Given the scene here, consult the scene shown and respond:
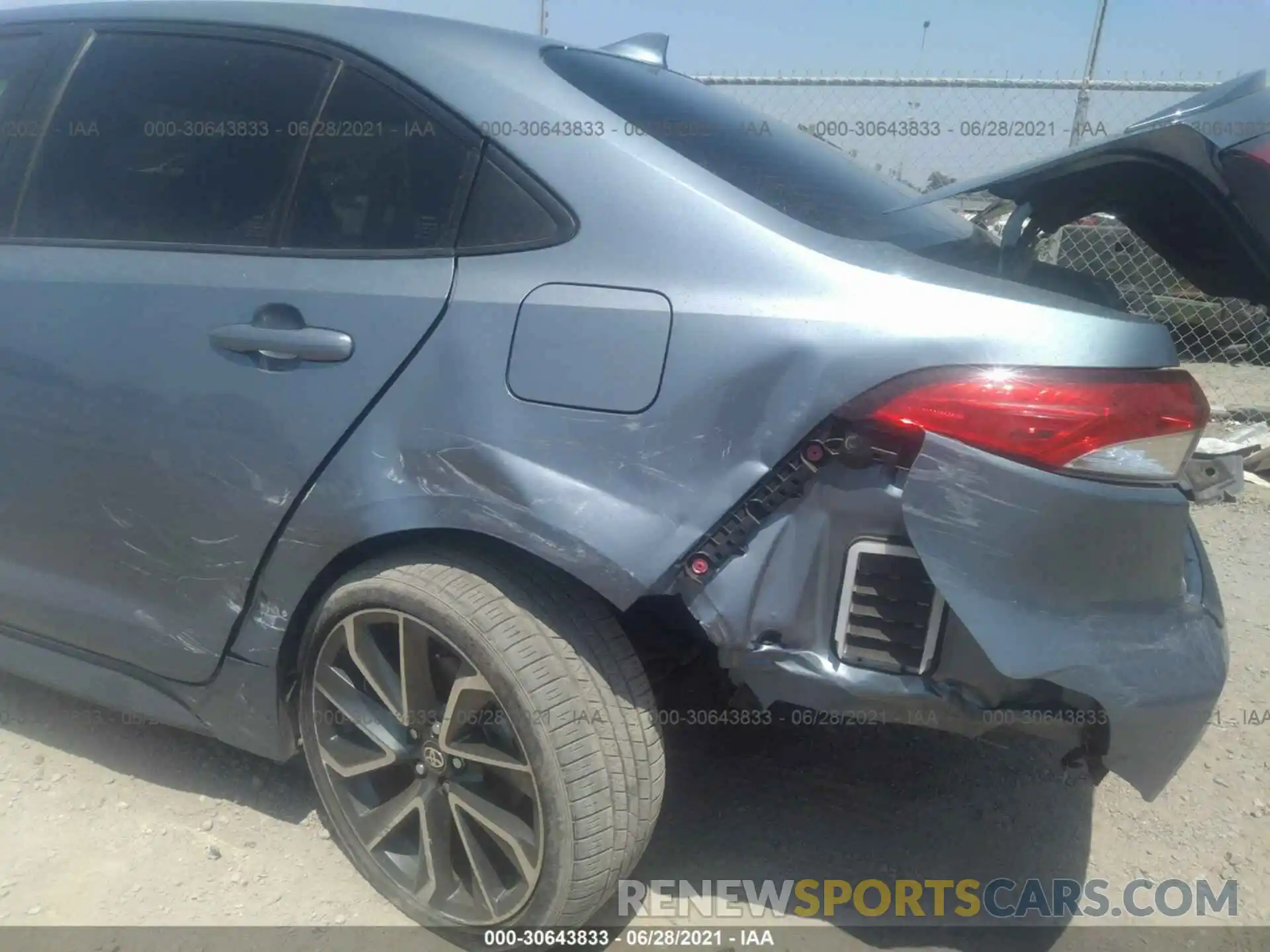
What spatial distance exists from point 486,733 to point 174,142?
1.50 m

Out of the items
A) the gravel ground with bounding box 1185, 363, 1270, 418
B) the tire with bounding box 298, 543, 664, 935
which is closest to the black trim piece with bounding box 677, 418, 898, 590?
the tire with bounding box 298, 543, 664, 935

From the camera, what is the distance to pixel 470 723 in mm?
1954

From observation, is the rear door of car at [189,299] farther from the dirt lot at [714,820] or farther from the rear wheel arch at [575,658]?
the dirt lot at [714,820]

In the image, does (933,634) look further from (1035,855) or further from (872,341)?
(1035,855)

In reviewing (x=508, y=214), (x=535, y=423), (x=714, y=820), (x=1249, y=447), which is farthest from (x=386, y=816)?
(x=1249, y=447)

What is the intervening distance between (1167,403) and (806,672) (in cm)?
73

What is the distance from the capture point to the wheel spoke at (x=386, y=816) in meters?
2.07

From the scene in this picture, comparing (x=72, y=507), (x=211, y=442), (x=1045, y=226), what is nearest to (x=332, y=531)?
(x=211, y=442)

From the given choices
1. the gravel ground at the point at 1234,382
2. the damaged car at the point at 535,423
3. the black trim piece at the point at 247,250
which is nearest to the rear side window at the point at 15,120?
the damaged car at the point at 535,423

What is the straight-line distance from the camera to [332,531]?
6.35 feet

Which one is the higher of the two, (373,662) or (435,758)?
(373,662)

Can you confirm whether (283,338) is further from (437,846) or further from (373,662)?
(437,846)

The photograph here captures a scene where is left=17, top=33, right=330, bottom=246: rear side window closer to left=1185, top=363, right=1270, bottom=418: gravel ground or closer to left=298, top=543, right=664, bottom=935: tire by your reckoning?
left=298, top=543, right=664, bottom=935: tire

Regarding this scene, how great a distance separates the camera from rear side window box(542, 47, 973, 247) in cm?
188
